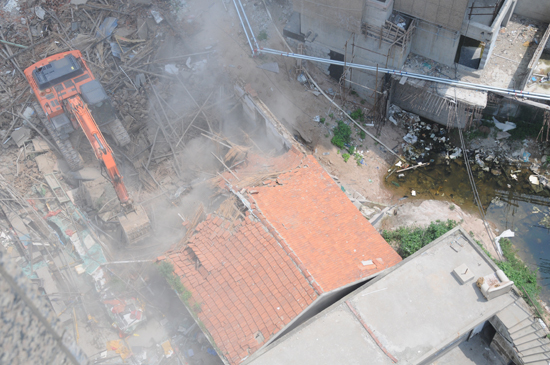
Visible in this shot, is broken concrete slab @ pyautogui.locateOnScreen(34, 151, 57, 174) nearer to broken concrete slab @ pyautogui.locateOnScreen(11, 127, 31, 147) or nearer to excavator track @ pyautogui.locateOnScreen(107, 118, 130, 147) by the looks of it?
broken concrete slab @ pyautogui.locateOnScreen(11, 127, 31, 147)

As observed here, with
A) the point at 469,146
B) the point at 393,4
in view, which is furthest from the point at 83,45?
the point at 469,146

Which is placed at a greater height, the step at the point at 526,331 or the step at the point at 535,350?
the step at the point at 526,331

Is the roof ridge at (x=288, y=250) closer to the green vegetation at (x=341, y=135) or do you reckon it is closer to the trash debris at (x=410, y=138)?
the green vegetation at (x=341, y=135)

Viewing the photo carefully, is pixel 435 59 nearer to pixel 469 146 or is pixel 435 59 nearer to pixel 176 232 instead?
pixel 469 146

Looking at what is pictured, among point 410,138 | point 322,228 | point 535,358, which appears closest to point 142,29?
point 410,138

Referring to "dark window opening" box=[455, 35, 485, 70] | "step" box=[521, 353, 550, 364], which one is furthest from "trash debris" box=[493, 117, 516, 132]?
"step" box=[521, 353, 550, 364]

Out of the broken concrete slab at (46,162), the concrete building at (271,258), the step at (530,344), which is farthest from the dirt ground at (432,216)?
the broken concrete slab at (46,162)

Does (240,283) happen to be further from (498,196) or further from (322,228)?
(498,196)
